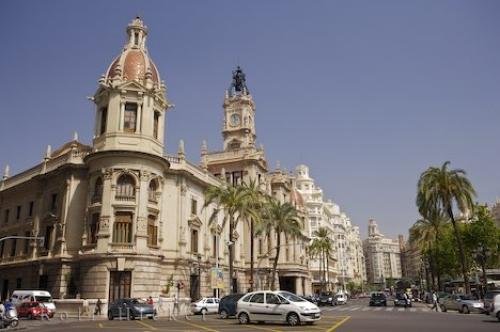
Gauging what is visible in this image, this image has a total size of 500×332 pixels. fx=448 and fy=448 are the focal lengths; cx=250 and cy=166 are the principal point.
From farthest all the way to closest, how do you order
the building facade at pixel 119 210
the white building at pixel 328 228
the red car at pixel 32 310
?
the white building at pixel 328 228, the building facade at pixel 119 210, the red car at pixel 32 310

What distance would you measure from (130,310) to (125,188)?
12.7 metres

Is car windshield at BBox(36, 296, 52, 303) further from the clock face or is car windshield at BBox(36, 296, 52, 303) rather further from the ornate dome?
the clock face

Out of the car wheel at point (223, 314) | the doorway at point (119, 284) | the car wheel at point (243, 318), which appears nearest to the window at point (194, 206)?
the doorway at point (119, 284)

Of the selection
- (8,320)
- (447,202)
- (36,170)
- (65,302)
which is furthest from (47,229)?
(447,202)

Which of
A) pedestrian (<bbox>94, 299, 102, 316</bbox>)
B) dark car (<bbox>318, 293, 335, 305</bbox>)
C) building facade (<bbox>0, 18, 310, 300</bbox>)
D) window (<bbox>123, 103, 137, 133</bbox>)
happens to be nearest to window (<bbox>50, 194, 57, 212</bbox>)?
building facade (<bbox>0, 18, 310, 300</bbox>)

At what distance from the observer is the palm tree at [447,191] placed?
4747cm

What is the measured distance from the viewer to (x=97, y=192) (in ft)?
136

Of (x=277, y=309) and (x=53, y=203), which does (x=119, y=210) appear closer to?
(x=53, y=203)

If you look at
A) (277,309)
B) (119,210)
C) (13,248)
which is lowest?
(277,309)

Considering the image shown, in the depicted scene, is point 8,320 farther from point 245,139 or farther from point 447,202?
point 245,139

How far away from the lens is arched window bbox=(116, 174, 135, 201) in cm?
4059

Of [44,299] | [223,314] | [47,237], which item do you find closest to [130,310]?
[223,314]

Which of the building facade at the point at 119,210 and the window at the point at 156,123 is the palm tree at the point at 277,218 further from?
the window at the point at 156,123

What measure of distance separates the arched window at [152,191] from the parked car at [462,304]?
2900cm
